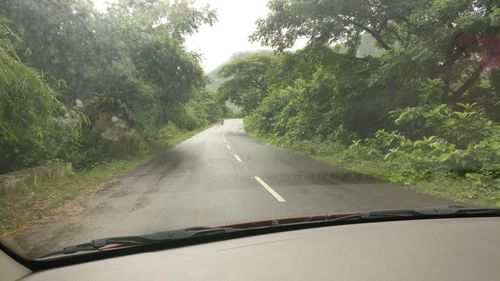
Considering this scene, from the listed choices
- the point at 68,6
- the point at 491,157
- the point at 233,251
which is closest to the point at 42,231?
→ the point at 233,251

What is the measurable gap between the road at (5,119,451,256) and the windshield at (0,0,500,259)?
1.9 inches

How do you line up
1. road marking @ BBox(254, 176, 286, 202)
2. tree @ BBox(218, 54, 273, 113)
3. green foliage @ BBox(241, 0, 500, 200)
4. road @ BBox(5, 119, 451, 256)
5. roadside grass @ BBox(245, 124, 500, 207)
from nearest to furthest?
1. road @ BBox(5, 119, 451, 256)
2. roadside grass @ BBox(245, 124, 500, 207)
3. road marking @ BBox(254, 176, 286, 202)
4. green foliage @ BBox(241, 0, 500, 200)
5. tree @ BBox(218, 54, 273, 113)

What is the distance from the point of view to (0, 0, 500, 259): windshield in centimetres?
775

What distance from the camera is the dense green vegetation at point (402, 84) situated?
10805 mm

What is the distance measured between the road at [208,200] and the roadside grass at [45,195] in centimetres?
42

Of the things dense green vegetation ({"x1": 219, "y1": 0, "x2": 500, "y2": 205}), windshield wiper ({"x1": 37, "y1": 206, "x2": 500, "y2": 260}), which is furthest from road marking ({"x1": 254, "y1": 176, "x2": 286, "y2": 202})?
windshield wiper ({"x1": 37, "y1": 206, "x2": 500, "y2": 260})

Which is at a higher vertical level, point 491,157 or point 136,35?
point 136,35

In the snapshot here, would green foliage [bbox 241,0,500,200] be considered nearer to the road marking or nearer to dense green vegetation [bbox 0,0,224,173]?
the road marking

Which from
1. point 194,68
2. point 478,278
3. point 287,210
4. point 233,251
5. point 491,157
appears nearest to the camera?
point 478,278

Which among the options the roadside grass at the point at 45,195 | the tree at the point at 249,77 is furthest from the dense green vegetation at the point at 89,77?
the tree at the point at 249,77

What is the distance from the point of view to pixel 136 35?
18.1 metres

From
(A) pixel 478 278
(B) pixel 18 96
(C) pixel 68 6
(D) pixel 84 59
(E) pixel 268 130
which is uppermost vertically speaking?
(C) pixel 68 6

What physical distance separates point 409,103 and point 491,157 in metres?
5.35

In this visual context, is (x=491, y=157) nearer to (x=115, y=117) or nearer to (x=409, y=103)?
(x=409, y=103)
